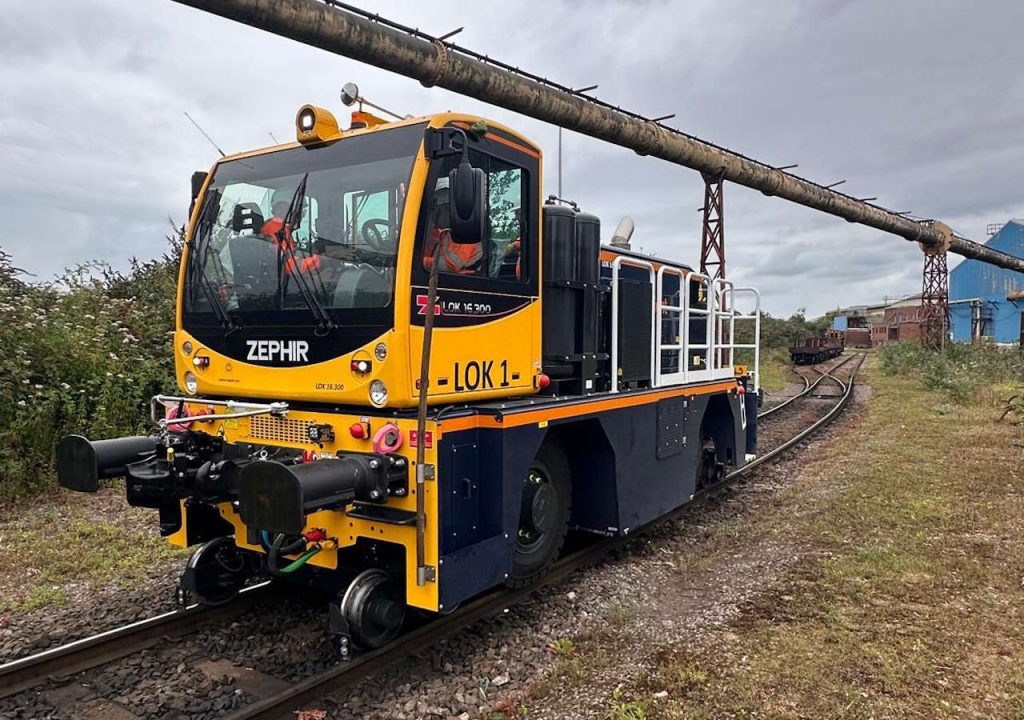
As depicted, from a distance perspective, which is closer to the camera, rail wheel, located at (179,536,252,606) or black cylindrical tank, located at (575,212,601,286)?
rail wheel, located at (179,536,252,606)

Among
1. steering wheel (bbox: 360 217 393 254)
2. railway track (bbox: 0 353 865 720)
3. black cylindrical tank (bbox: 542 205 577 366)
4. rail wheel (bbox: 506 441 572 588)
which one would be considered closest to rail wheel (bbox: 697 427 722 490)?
railway track (bbox: 0 353 865 720)

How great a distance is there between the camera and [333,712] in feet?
11.8

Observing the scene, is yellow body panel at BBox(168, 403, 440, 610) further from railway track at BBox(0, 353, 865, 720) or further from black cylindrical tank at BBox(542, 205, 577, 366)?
black cylindrical tank at BBox(542, 205, 577, 366)

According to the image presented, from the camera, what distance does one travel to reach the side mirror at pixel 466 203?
12.0 ft

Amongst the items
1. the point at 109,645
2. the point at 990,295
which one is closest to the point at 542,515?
the point at 109,645

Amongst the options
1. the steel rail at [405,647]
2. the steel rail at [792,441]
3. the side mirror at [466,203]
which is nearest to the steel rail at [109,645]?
the steel rail at [405,647]

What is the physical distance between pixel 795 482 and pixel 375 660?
263 inches

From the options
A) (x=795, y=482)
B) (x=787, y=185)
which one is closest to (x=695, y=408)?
(x=795, y=482)

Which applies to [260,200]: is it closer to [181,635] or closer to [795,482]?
[181,635]

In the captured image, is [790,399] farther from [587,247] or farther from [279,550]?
[279,550]

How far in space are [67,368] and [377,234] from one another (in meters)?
6.16

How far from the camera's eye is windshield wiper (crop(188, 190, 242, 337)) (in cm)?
459

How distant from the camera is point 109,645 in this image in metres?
4.13

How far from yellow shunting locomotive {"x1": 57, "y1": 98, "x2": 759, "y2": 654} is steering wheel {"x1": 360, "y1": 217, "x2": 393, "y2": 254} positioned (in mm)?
16
